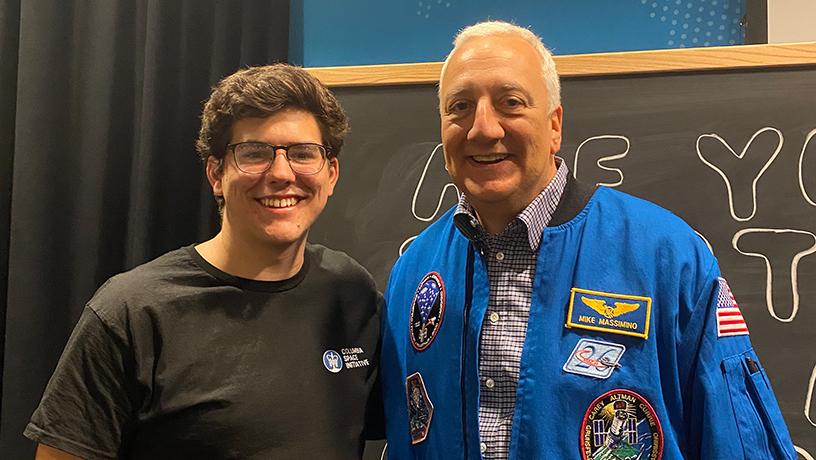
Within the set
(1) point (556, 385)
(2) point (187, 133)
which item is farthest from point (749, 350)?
(2) point (187, 133)

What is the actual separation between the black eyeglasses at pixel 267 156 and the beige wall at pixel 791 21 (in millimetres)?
1424

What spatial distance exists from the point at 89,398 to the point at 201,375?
197 millimetres

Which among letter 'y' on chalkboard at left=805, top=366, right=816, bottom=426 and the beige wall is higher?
the beige wall

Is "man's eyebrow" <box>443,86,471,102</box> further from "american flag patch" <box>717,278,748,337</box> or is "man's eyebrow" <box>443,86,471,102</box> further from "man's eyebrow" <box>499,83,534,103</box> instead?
"american flag patch" <box>717,278,748,337</box>

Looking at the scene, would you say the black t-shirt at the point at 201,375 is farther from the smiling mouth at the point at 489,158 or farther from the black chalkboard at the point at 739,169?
the black chalkboard at the point at 739,169

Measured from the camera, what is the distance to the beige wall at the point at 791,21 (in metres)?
1.85

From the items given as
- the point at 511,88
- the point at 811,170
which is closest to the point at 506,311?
the point at 511,88

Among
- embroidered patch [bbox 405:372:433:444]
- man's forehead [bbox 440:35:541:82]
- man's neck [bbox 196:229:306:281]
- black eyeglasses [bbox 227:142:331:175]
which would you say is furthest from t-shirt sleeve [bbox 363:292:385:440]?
man's forehead [bbox 440:35:541:82]

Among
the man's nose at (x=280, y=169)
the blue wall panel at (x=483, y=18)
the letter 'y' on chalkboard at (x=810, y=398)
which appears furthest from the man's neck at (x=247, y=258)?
the letter 'y' on chalkboard at (x=810, y=398)

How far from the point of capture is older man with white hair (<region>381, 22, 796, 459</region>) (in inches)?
44.3

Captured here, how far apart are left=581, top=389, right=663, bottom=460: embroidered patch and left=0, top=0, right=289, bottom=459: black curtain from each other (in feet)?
4.43

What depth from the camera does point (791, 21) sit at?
1867 millimetres

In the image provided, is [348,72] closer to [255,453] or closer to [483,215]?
[483,215]

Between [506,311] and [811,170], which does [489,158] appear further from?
[811,170]
